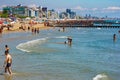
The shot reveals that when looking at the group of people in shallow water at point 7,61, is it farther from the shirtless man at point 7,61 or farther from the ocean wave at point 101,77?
the ocean wave at point 101,77

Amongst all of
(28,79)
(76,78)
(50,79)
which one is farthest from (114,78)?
(28,79)

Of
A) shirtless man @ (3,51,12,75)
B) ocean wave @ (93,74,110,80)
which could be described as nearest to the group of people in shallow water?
shirtless man @ (3,51,12,75)

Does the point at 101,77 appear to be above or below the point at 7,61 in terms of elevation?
below

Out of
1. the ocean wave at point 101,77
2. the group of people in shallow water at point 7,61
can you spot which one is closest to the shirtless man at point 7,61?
the group of people in shallow water at point 7,61

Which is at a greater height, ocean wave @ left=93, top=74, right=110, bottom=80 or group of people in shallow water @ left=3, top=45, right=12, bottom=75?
group of people in shallow water @ left=3, top=45, right=12, bottom=75

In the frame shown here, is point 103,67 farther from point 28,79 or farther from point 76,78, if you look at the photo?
point 28,79

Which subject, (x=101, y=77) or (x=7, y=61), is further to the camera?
(x=101, y=77)

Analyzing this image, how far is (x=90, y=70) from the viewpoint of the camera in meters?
20.0

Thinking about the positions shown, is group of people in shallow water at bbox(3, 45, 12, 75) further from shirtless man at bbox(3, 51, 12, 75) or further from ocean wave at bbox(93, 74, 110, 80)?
ocean wave at bbox(93, 74, 110, 80)

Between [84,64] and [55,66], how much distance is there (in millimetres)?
2446

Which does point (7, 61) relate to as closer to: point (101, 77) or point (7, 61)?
point (7, 61)

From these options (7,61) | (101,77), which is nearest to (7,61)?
(7,61)

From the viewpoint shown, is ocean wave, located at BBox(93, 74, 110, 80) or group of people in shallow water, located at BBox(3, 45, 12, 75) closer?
group of people in shallow water, located at BBox(3, 45, 12, 75)

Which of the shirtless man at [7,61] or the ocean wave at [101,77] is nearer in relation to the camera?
the shirtless man at [7,61]
